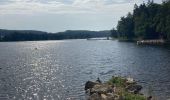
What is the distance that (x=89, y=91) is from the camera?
192ft

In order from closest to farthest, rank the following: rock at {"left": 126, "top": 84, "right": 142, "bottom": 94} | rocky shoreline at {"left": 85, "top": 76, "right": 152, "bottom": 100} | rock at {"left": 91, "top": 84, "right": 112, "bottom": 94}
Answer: rocky shoreline at {"left": 85, "top": 76, "right": 152, "bottom": 100} → rock at {"left": 91, "top": 84, "right": 112, "bottom": 94} → rock at {"left": 126, "top": 84, "right": 142, "bottom": 94}

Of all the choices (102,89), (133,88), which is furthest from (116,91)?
Answer: (133,88)

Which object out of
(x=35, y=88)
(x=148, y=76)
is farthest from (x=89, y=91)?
Result: (x=148, y=76)

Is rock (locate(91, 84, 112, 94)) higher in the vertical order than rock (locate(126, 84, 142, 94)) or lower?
higher

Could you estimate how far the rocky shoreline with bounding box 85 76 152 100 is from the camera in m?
45.3

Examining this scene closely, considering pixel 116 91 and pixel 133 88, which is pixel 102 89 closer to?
pixel 116 91

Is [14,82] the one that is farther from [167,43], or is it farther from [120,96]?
[167,43]

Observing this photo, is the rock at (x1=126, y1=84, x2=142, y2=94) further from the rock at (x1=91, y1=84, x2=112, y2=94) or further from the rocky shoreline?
the rock at (x1=91, y1=84, x2=112, y2=94)

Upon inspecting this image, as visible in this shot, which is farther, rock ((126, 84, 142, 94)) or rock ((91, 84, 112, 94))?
rock ((126, 84, 142, 94))

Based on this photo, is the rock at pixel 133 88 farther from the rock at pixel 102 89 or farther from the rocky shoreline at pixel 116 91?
the rock at pixel 102 89

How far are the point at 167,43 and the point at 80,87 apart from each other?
130157mm

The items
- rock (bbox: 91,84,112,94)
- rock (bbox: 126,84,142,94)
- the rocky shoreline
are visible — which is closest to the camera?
the rocky shoreline

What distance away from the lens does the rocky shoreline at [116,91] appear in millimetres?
45347

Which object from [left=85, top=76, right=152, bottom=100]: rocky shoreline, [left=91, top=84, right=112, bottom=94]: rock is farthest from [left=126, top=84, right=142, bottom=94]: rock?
[left=91, top=84, right=112, bottom=94]: rock
